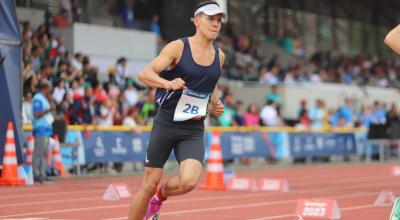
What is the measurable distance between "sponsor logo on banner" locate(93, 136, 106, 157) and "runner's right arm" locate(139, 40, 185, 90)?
1269 centimetres

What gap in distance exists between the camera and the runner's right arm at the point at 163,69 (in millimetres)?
7929

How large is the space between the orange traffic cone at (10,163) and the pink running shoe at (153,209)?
8.49 meters

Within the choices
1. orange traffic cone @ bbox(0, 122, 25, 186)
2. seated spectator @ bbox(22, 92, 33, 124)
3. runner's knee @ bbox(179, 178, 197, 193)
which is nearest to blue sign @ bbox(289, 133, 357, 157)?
seated spectator @ bbox(22, 92, 33, 124)

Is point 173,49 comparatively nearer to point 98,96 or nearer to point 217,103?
point 217,103

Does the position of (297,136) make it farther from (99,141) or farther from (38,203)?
(38,203)

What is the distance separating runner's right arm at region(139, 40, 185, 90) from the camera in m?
7.93

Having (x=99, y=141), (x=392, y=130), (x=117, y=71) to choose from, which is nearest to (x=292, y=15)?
(x=392, y=130)

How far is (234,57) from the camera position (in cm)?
3344

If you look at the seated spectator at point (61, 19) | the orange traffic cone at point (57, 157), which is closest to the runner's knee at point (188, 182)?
the orange traffic cone at point (57, 157)

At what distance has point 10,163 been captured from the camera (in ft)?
54.5

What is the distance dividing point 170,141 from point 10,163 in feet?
28.5

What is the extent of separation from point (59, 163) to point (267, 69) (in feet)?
57.5

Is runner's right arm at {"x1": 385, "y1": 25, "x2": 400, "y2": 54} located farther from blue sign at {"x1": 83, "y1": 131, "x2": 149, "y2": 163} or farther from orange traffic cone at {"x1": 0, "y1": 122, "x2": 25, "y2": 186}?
blue sign at {"x1": 83, "y1": 131, "x2": 149, "y2": 163}

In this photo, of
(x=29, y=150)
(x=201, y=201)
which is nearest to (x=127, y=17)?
(x=29, y=150)
